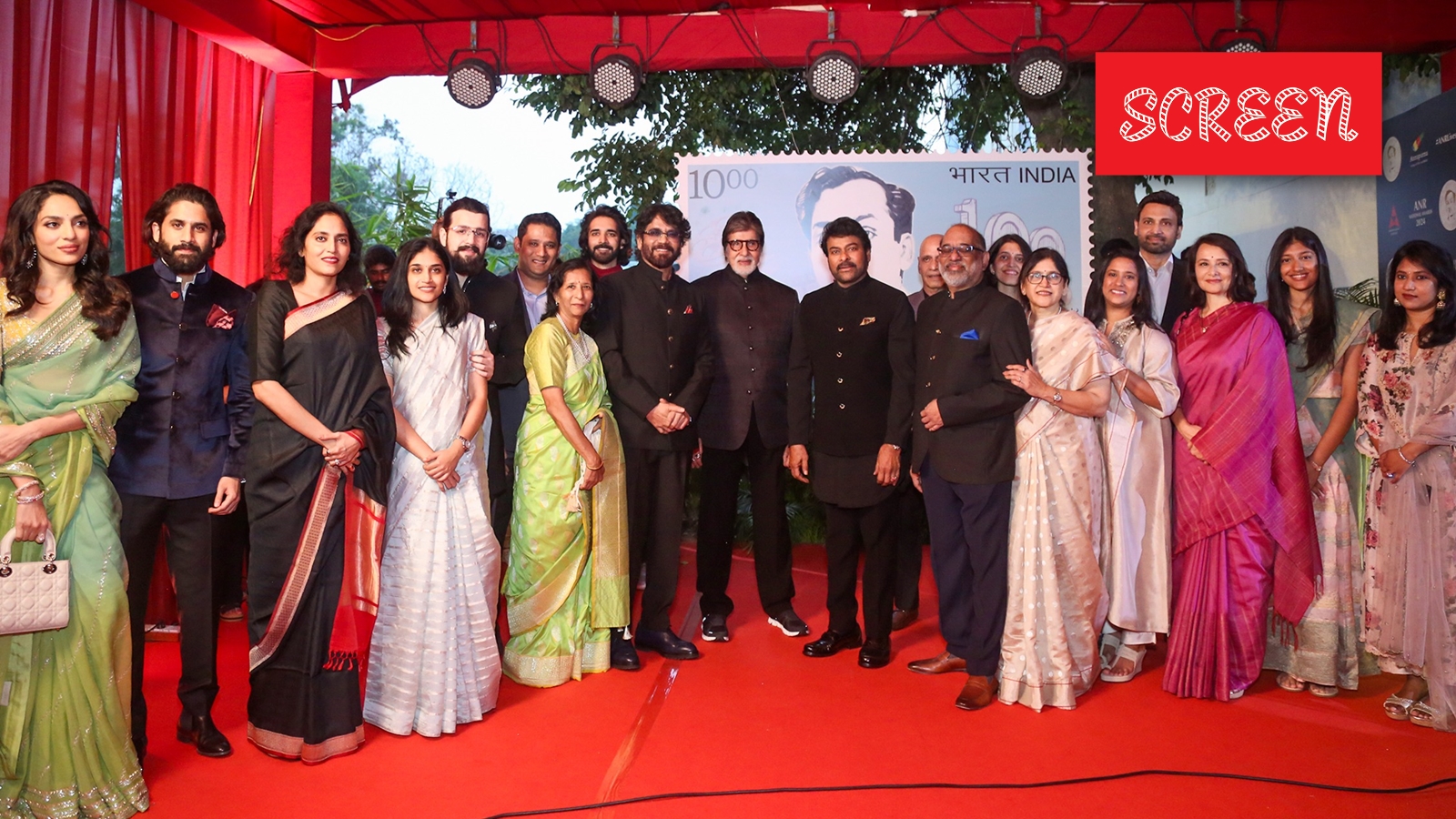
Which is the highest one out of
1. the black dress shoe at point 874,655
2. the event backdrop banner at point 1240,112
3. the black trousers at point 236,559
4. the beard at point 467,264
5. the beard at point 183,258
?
the event backdrop banner at point 1240,112

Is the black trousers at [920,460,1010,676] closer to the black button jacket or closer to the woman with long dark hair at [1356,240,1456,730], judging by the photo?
the black button jacket

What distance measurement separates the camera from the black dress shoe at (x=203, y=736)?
314cm

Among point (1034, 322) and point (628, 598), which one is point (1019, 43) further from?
point (628, 598)

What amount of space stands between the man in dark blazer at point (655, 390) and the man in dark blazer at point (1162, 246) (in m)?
2.21

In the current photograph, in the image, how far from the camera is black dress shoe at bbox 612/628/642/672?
13.3 feet

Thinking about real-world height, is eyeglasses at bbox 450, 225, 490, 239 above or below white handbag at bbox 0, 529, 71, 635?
above

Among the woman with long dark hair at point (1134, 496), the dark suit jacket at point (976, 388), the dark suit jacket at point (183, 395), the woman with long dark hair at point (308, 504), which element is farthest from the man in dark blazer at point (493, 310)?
the woman with long dark hair at point (1134, 496)

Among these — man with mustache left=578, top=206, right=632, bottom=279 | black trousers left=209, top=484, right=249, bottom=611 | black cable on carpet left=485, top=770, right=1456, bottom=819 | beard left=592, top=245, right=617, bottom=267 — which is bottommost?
black cable on carpet left=485, top=770, right=1456, bottom=819

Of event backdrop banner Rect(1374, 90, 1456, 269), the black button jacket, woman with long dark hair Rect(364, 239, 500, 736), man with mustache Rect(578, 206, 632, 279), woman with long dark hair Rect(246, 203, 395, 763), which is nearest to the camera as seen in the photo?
woman with long dark hair Rect(246, 203, 395, 763)

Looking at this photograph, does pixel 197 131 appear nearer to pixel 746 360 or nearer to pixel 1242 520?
pixel 746 360

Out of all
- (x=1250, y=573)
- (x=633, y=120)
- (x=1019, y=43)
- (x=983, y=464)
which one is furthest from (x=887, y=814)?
(x=633, y=120)

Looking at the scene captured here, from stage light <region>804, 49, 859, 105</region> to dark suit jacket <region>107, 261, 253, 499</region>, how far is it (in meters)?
3.63

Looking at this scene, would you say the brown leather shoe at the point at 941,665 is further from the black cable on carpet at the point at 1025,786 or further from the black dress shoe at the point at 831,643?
the black cable on carpet at the point at 1025,786

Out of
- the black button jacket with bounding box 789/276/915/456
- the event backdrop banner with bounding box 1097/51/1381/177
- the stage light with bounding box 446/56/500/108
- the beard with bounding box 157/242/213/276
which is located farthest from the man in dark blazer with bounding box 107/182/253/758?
the event backdrop banner with bounding box 1097/51/1381/177
